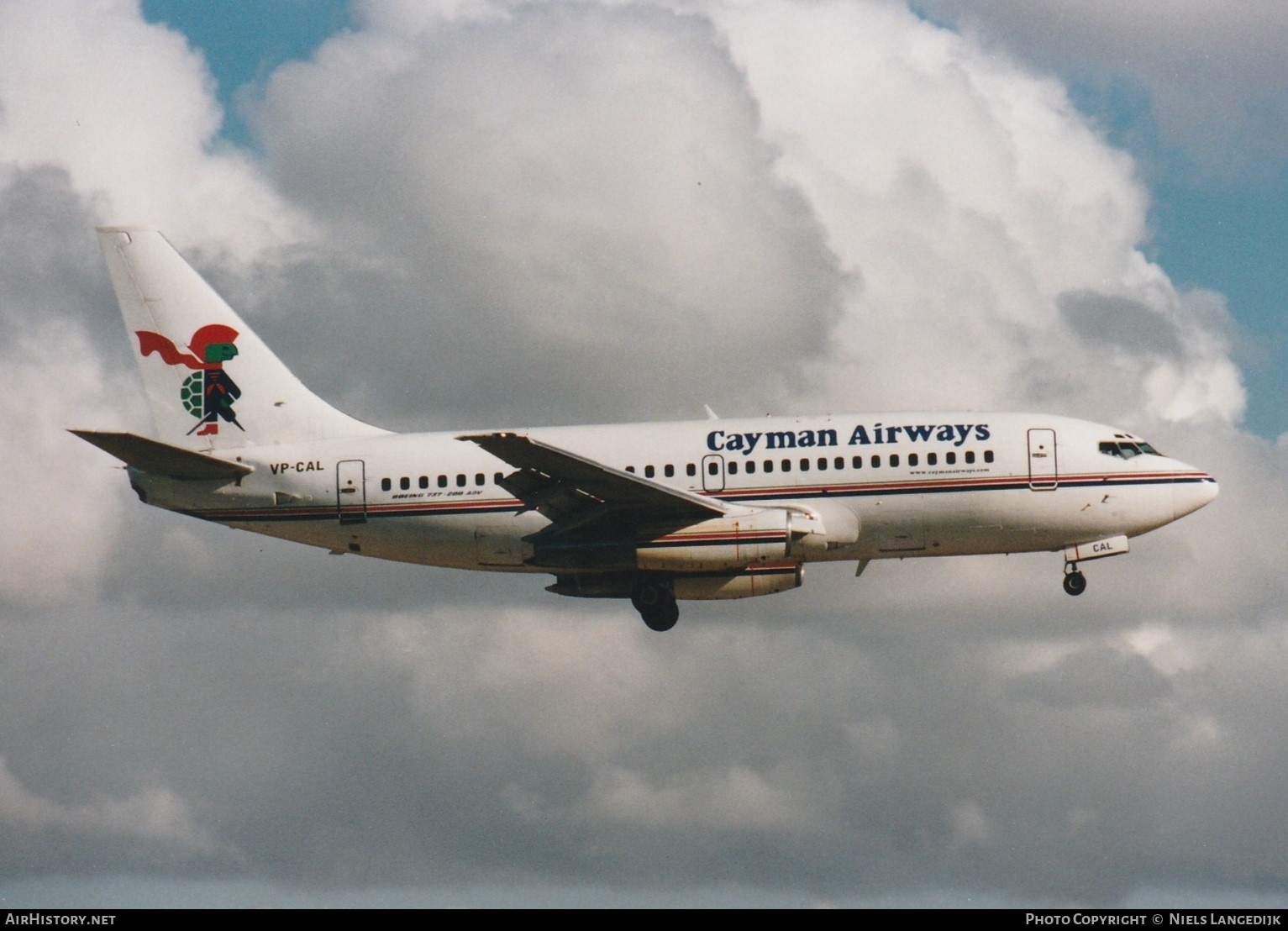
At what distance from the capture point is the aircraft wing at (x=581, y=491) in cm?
4459

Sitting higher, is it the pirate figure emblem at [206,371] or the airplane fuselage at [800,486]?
the pirate figure emblem at [206,371]

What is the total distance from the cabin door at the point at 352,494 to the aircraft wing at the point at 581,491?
548 cm

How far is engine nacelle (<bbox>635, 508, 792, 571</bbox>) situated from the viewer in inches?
Result: 1812

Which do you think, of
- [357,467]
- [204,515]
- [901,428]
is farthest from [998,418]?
[204,515]

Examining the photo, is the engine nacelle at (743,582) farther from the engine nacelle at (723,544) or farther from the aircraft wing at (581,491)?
the aircraft wing at (581,491)

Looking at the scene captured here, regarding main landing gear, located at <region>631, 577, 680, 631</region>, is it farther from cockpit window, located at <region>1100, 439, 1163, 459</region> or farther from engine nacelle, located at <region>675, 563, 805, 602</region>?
cockpit window, located at <region>1100, 439, 1163, 459</region>

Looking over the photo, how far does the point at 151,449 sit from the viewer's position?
4838 centimetres

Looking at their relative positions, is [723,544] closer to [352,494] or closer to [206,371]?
[352,494]

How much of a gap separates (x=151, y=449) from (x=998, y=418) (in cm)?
2554

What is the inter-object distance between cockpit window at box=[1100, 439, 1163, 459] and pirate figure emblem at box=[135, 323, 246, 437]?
27.5 m

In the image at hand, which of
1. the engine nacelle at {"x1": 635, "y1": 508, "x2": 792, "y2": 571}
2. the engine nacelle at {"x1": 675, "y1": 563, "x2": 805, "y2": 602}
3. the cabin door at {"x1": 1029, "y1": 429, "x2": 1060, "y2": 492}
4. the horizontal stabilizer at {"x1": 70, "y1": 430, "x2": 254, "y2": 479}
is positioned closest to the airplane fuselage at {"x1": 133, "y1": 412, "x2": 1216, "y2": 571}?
the cabin door at {"x1": 1029, "y1": 429, "x2": 1060, "y2": 492}

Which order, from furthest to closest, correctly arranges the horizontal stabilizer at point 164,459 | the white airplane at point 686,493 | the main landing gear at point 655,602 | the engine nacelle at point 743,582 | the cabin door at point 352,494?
the cabin door at point 352,494
the main landing gear at point 655,602
the engine nacelle at point 743,582
the horizontal stabilizer at point 164,459
the white airplane at point 686,493

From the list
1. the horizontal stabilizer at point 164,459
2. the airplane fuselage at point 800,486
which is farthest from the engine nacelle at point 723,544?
the horizontal stabilizer at point 164,459

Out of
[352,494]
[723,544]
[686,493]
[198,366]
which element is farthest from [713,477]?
[198,366]
